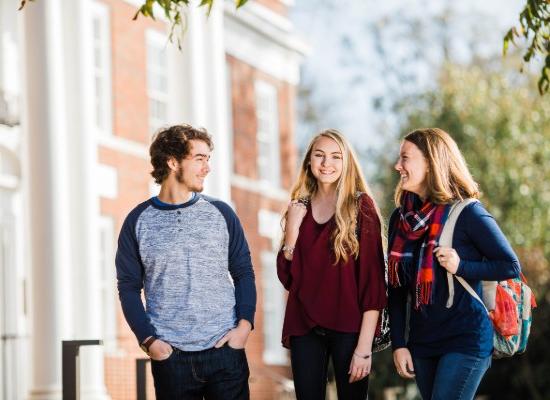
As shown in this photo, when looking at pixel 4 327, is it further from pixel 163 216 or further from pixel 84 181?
pixel 163 216

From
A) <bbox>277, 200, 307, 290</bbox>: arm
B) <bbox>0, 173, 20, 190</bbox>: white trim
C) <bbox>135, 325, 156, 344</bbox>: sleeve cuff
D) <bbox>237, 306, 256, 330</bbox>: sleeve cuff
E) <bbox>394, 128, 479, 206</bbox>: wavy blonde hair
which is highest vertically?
<bbox>0, 173, 20, 190</bbox>: white trim

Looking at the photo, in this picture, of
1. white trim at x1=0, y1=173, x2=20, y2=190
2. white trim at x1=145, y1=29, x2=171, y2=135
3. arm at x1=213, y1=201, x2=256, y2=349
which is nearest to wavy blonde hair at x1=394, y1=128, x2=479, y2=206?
arm at x1=213, y1=201, x2=256, y2=349

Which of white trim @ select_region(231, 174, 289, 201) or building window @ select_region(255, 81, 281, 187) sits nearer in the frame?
white trim @ select_region(231, 174, 289, 201)

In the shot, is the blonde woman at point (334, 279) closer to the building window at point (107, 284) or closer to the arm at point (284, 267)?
the arm at point (284, 267)

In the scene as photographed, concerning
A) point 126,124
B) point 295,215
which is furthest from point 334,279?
point 126,124

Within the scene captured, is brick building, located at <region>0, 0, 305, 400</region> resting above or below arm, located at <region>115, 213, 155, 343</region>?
above

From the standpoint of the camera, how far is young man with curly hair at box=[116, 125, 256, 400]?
242 inches

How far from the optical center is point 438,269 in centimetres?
614

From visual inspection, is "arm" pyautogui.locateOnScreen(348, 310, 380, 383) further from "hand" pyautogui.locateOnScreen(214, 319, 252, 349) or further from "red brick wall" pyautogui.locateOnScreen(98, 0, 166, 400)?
"red brick wall" pyautogui.locateOnScreen(98, 0, 166, 400)

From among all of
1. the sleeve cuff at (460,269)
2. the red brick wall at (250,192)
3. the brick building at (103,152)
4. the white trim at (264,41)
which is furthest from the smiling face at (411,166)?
the white trim at (264,41)

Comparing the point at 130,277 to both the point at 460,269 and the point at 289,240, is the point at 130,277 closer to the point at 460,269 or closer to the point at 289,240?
the point at 289,240

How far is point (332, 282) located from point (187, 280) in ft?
2.34

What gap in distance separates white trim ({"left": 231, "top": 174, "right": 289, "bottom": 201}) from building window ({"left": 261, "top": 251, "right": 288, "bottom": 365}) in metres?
1.17

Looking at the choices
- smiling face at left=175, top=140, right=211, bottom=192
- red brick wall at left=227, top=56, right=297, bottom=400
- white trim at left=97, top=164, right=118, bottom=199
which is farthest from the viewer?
red brick wall at left=227, top=56, right=297, bottom=400
